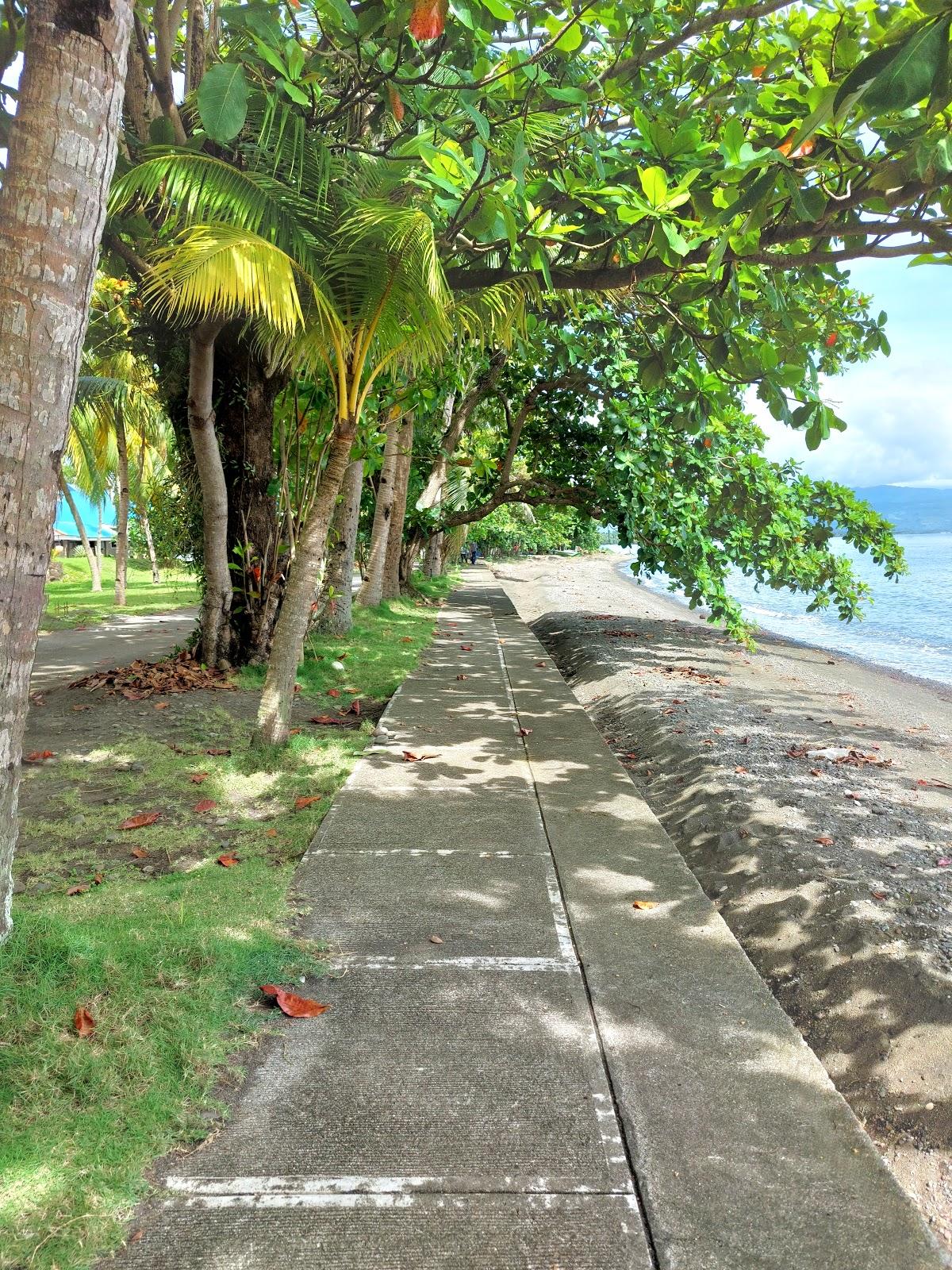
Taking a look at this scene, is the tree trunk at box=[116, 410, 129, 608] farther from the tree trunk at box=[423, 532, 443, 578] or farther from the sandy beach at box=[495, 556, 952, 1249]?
the tree trunk at box=[423, 532, 443, 578]

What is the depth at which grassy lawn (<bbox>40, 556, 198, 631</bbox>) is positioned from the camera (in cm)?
1627

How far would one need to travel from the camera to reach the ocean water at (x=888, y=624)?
22.4m

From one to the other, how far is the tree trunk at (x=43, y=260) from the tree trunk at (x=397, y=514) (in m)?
11.8

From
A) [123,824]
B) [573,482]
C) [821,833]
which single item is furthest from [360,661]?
[573,482]

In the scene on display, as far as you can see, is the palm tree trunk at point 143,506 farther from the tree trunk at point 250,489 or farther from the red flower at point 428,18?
the red flower at point 428,18

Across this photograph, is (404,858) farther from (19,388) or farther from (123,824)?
(19,388)

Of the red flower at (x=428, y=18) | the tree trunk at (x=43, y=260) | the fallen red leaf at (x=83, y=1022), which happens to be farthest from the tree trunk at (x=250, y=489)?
the fallen red leaf at (x=83, y=1022)

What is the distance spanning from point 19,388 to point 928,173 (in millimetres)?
3823

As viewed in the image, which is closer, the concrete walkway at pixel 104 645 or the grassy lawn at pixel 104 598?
the concrete walkway at pixel 104 645

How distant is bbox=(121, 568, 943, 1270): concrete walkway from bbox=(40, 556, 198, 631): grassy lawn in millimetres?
7769

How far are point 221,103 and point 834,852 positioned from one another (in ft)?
16.5

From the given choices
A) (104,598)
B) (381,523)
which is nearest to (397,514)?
(381,523)

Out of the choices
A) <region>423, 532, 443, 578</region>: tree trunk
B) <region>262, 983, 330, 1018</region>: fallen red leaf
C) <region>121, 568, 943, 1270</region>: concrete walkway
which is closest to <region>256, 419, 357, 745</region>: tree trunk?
<region>121, 568, 943, 1270</region>: concrete walkway

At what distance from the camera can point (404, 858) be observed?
14.3ft
